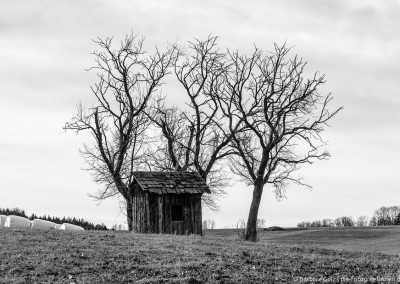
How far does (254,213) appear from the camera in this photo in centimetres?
4147

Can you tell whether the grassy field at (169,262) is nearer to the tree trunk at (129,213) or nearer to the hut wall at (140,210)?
the hut wall at (140,210)

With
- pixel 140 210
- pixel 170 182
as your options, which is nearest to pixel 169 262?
pixel 170 182

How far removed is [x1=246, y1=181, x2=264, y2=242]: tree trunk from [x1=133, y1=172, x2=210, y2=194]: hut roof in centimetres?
381

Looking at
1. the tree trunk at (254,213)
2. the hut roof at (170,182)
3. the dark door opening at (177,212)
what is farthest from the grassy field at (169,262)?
the tree trunk at (254,213)

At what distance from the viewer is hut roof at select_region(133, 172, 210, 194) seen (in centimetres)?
3872

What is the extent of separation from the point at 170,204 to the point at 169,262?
1661 cm

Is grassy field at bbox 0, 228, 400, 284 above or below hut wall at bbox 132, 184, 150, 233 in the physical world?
below

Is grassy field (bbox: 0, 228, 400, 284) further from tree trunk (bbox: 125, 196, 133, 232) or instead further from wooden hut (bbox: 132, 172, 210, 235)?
tree trunk (bbox: 125, 196, 133, 232)

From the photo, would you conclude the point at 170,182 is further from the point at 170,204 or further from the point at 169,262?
the point at 169,262

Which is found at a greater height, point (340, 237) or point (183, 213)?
point (183, 213)

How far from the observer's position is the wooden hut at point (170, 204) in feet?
127

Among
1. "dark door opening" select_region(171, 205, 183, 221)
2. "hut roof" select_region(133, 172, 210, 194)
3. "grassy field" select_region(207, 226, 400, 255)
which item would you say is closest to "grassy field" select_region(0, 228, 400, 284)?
"hut roof" select_region(133, 172, 210, 194)

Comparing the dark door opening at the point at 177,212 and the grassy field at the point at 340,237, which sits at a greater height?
the dark door opening at the point at 177,212

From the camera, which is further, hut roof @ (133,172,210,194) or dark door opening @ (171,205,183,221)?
dark door opening @ (171,205,183,221)
